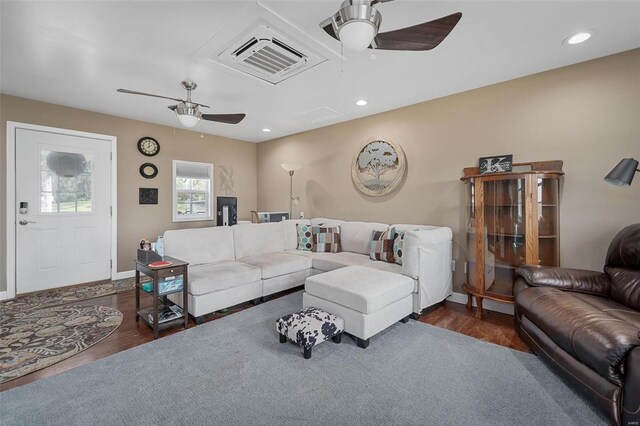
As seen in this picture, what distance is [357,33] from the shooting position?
141 cm

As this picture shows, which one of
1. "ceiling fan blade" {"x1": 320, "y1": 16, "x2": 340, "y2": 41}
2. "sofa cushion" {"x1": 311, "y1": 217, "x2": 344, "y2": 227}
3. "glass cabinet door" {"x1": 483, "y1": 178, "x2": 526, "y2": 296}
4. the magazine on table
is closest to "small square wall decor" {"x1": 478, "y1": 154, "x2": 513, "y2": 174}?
"glass cabinet door" {"x1": 483, "y1": 178, "x2": 526, "y2": 296}

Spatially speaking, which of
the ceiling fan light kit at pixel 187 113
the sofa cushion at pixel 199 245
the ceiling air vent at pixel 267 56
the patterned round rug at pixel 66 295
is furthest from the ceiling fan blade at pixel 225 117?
the patterned round rug at pixel 66 295

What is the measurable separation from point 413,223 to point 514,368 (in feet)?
6.85

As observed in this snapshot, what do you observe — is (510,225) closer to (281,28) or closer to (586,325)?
(586,325)

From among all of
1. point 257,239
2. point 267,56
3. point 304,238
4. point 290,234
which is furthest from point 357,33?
point 290,234

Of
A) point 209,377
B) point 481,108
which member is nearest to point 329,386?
point 209,377

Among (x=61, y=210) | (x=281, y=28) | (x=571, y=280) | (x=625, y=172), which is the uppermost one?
(x=281, y=28)

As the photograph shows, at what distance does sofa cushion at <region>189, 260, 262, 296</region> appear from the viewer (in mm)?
2818

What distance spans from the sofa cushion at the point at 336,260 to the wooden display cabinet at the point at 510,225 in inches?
48.8

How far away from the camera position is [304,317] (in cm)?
235

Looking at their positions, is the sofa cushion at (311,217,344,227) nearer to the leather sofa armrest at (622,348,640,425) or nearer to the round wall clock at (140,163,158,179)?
the round wall clock at (140,163,158,179)

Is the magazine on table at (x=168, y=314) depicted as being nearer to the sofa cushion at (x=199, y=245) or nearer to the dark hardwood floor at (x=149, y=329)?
the dark hardwood floor at (x=149, y=329)

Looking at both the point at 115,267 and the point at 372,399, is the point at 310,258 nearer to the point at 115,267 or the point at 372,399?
the point at 372,399

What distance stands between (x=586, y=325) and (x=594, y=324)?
37 mm
